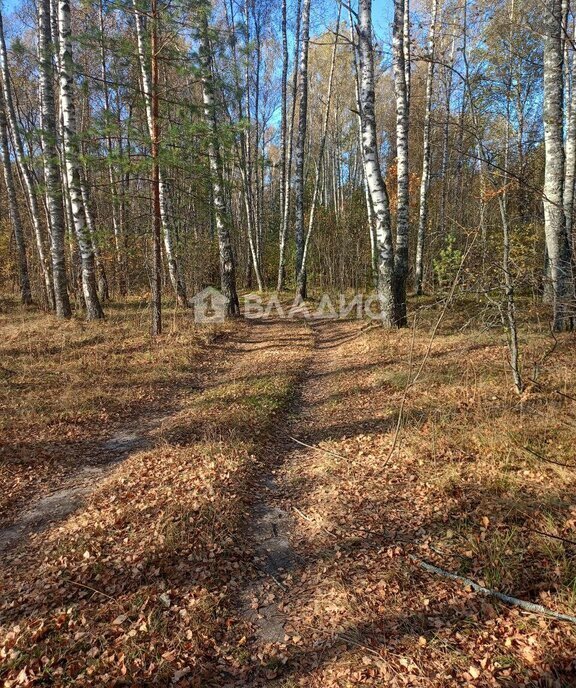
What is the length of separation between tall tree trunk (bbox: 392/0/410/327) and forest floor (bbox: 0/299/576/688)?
11.2ft

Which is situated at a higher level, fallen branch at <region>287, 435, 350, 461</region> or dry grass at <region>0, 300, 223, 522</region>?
dry grass at <region>0, 300, 223, 522</region>

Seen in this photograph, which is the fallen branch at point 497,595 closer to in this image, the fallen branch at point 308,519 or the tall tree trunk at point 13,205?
the fallen branch at point 308,519

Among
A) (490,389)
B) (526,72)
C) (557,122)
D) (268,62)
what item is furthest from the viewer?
(268,62)

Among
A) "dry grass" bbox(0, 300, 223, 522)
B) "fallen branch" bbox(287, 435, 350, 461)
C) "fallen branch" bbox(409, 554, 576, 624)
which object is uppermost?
"dry grass" bbox(0, 300, 223, 522)

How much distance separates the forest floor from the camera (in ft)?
8.25

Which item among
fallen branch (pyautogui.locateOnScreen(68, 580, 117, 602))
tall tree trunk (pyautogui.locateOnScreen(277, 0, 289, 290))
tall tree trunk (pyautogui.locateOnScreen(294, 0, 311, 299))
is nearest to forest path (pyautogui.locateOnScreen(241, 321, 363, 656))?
fallen branch (pyautogui.locateOnScreen(68, 580, 117, 602))

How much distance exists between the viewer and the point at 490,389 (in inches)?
231

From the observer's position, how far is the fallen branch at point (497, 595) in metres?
2.54

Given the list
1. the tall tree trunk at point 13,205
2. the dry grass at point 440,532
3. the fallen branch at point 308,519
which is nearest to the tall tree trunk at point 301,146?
Answer: the tall tree trunk at point 13,205

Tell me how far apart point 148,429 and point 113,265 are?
13.0 metres

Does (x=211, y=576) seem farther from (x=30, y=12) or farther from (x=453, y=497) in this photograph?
(x=30, y=12)

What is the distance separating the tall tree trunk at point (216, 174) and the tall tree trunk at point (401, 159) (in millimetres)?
4528

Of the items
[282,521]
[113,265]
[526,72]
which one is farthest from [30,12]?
[282,521]
